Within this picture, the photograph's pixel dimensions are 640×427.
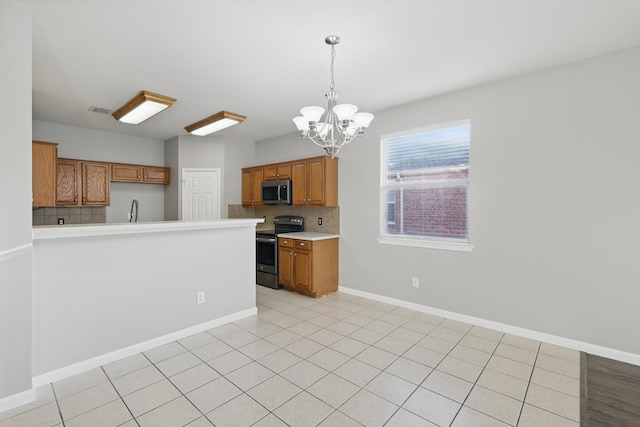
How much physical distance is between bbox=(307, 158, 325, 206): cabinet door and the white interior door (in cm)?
207

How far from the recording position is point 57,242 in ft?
7.65

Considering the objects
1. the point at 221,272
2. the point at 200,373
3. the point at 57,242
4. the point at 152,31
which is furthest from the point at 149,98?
the point at 200,373

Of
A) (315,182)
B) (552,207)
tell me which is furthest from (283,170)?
(552,207)

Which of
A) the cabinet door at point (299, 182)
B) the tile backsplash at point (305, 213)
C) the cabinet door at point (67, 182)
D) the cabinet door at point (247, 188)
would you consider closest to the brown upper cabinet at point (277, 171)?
the cabinet door at point (299, 182)

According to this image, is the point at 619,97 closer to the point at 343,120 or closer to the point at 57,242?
the point at 343,120

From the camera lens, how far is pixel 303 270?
14.7 feet

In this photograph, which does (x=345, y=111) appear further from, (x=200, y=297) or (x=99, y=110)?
(x=99, y=110)

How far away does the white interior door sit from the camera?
222 inches

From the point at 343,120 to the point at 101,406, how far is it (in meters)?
2.61

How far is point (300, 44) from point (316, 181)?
2365mm

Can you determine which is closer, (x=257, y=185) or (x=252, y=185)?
(x=257, y=185)

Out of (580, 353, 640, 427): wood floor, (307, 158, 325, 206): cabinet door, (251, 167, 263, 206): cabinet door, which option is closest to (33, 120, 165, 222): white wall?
(251, 167, 263, 206): cabinet door

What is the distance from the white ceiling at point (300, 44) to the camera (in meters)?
2.06

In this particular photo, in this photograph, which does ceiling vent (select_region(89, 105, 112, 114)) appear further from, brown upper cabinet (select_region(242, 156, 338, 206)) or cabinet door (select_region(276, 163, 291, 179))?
cabinet door (select_region(276, 163, 291, 179))
